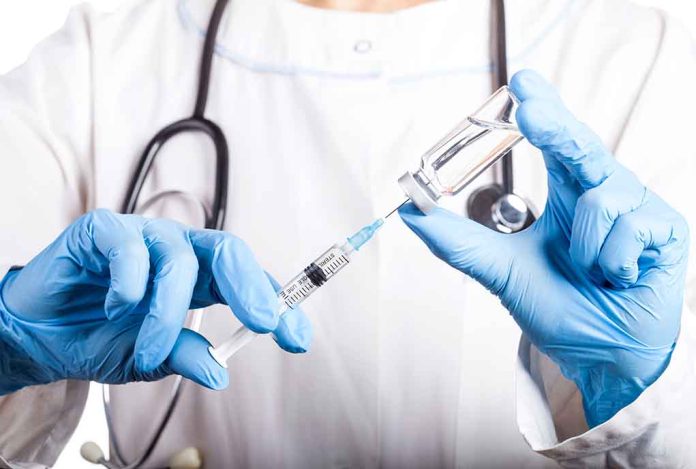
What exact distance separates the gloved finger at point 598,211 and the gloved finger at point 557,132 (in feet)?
0.05

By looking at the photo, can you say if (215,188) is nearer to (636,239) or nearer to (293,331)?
(293,331)

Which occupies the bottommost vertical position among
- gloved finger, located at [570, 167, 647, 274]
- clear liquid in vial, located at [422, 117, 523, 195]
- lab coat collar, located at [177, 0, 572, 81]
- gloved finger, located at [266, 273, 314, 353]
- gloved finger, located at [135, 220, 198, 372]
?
gloved finger, located at [266, 273, 314, 353]

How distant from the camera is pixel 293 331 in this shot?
35.8 inches

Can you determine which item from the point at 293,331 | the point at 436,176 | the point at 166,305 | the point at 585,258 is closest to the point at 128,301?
the point at 166,305

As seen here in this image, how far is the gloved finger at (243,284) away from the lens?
870 millimetres

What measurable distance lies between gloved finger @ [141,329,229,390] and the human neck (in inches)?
21.9

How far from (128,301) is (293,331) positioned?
15 centimetres

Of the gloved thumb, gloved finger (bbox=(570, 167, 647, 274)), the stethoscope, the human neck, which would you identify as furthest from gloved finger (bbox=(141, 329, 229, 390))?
the human neck

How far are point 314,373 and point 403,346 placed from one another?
11 cm

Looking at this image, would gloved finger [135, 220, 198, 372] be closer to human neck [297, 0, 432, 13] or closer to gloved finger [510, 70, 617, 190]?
gloved finger [510, 70, 617, 190]

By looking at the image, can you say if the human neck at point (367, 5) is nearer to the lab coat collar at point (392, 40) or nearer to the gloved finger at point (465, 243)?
the lab coat collar at point (392, 40)

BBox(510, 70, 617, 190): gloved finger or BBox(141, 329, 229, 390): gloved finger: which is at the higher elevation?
BBox(510, 70, 617, 190): gloved finger

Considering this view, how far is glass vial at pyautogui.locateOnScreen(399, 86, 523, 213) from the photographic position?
900mm

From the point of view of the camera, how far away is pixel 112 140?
1239mm
